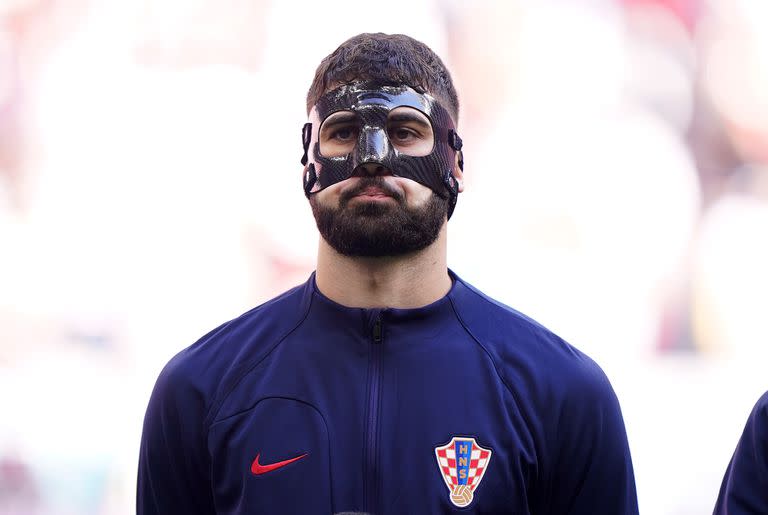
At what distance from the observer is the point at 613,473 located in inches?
92.4

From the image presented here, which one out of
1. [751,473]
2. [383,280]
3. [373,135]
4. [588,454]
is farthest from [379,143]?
[751,473]

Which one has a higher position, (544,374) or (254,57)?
(254,57)

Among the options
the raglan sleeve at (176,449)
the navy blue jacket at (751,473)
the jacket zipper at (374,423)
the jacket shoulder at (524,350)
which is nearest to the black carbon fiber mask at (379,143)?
the jacket shoulder at (524,350)

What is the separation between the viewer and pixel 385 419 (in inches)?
87.3

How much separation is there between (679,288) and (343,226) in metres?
2.48

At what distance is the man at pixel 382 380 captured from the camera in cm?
217

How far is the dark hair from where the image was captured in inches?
98.0

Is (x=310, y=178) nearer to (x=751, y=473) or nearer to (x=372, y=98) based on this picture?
(x=372, y=98)

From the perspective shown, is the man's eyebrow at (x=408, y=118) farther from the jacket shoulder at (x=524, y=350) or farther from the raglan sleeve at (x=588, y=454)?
the raglan sleeve at (x=588, y=454)

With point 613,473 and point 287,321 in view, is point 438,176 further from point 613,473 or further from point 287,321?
point 613,473

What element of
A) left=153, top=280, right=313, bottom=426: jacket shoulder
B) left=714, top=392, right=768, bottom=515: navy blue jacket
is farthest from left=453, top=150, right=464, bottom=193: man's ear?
left=714, top=392, right=768, bottom=515: navy blue jacket

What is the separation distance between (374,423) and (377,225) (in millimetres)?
497

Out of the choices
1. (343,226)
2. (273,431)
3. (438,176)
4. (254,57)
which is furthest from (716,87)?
(273,431)

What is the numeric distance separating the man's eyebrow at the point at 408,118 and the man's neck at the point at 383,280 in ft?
1.12
